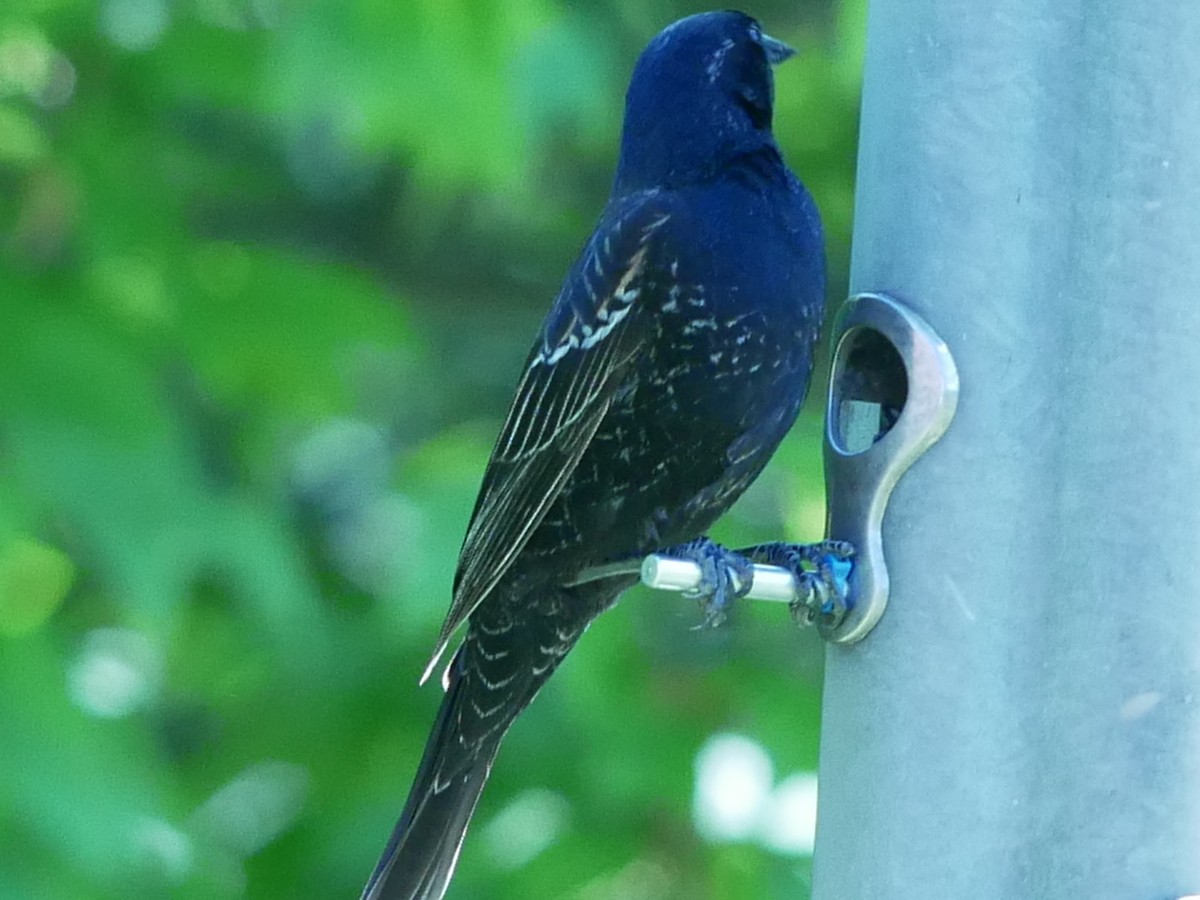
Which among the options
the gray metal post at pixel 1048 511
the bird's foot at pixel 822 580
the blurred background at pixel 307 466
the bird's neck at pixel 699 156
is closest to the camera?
the gray metal post at pixel 1048 511

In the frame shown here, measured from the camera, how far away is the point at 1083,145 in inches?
88.1

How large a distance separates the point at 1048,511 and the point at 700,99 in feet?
2.92

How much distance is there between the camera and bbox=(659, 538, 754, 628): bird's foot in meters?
2.44

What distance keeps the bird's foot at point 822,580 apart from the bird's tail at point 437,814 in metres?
0.83

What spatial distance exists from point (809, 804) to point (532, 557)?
1307mm

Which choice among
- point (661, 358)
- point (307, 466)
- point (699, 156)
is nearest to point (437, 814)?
point (661, 358)

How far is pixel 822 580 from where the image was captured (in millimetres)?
2334

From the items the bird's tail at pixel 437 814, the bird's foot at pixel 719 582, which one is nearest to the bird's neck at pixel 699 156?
the bird's foot at pixel 719 582

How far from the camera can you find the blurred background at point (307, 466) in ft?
11.2

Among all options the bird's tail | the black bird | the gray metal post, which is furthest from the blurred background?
the gray metal post

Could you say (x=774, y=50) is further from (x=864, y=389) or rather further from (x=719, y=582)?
(x=719, y=582)

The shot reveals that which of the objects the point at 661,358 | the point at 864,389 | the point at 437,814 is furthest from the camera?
the point at 437,814

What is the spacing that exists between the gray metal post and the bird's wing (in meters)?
0.51

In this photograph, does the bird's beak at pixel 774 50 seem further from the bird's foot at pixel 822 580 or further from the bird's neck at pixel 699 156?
the bird's foot at pixel 822 580
